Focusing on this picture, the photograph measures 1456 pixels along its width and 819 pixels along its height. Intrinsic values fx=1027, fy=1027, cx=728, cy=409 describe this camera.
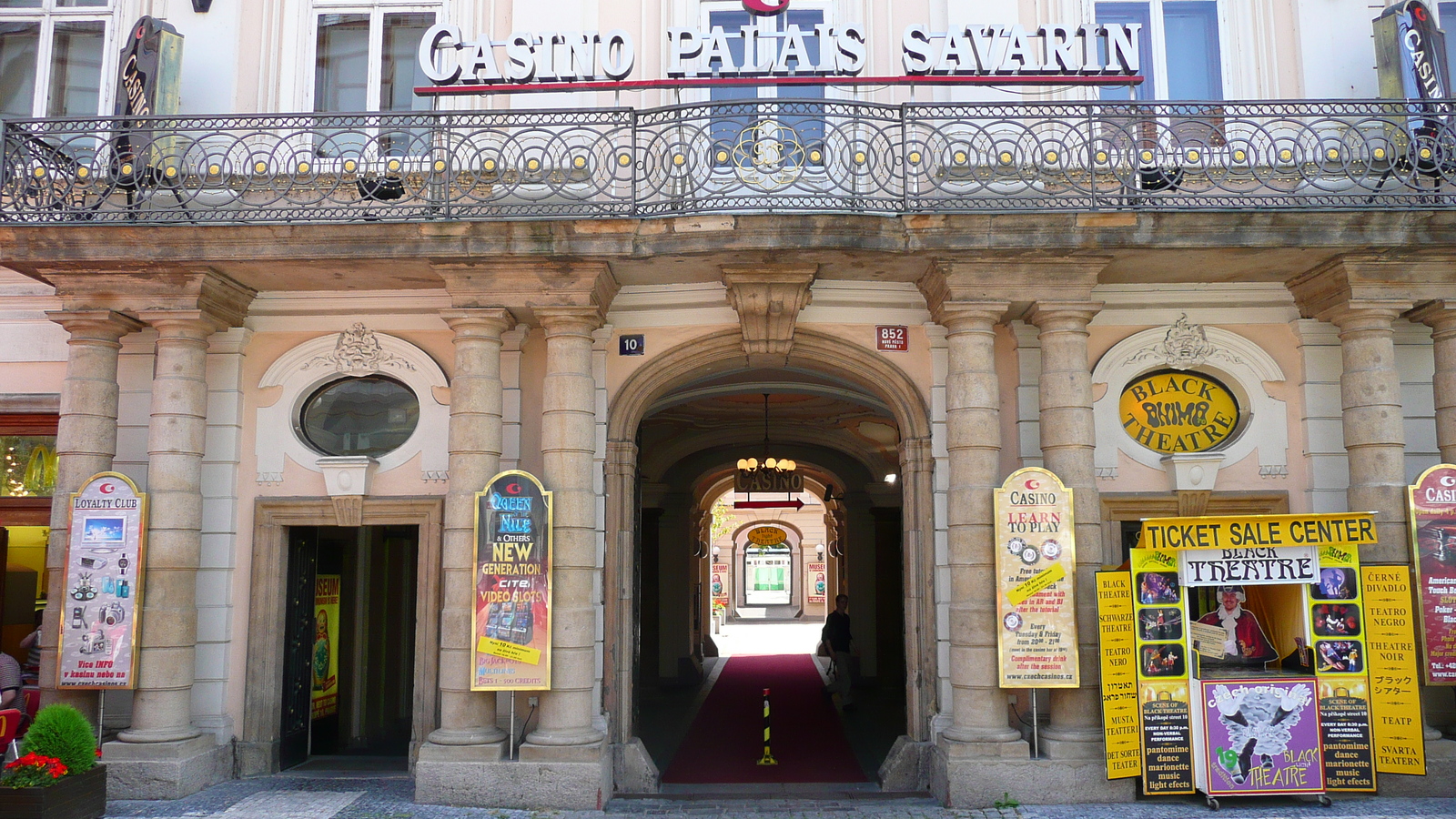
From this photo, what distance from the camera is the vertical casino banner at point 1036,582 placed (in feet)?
27.1

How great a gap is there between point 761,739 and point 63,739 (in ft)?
24.7

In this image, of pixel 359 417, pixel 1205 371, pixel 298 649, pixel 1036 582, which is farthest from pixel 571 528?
pixel 1205 371

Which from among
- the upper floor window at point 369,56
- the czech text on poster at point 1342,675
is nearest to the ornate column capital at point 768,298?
the upper floor window at point 369,56

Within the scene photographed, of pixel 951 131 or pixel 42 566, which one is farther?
pixel 42 566

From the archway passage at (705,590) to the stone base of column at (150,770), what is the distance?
12.9 ft

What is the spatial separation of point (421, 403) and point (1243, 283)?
7.77m

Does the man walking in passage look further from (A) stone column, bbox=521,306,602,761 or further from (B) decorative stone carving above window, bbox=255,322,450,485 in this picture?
(B) decorative stone carving above window, bbox=255,322,450,485

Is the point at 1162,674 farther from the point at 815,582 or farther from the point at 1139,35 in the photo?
the point at 815,582

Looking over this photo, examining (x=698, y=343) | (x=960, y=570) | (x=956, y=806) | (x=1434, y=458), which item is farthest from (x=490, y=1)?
(x=1434, y=458)

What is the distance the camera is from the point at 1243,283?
9.52m

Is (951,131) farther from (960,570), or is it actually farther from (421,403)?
(421,403)

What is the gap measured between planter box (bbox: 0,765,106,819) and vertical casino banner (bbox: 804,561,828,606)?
33.9m

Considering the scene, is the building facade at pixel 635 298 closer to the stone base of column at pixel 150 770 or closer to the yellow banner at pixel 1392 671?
the stone base of column at pixel 150 770

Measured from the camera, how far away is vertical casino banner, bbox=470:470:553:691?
843cm
